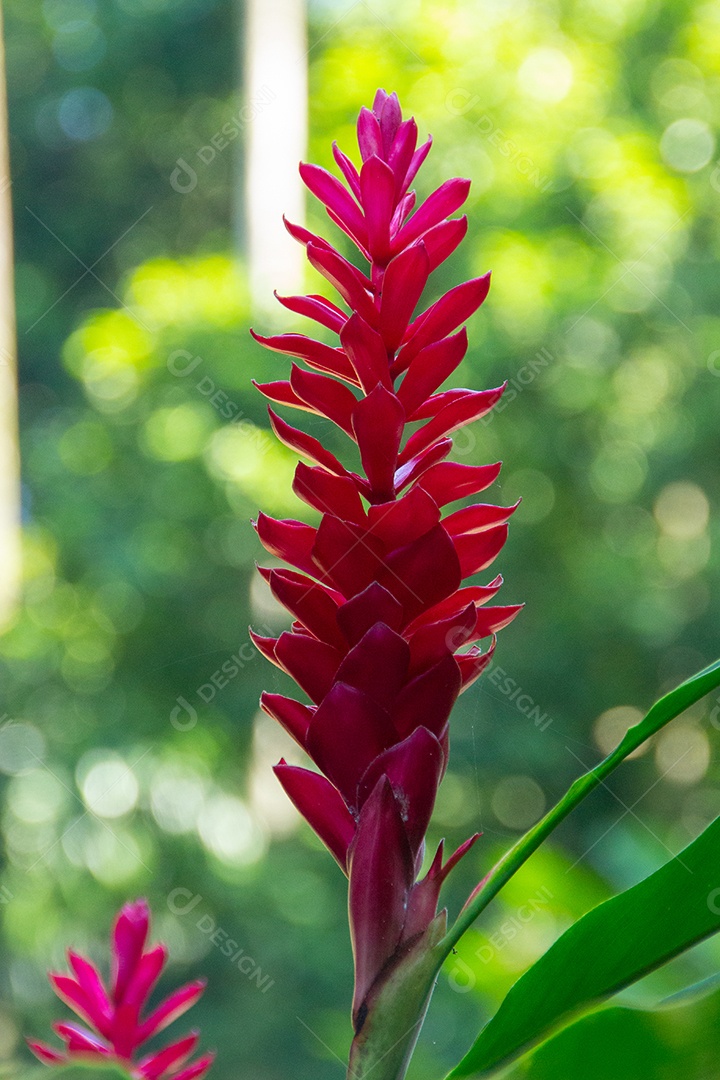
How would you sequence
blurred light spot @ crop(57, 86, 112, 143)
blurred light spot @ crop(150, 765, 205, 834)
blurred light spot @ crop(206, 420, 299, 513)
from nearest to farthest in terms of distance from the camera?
blurred light spot @ crop(206, 420, 299, 513)
blurred light spot @ crop(150, 765, 205, 834)
blurred light spot @ crop(57, 86, 112, 143)

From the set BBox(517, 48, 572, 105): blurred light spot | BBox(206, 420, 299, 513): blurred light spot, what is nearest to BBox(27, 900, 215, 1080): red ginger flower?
BBox(206, 420, 299, 513): blurred light spot

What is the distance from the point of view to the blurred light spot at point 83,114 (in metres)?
3.80

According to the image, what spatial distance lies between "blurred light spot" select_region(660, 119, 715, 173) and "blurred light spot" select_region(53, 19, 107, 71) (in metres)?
2.01

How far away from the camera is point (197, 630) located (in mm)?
2900

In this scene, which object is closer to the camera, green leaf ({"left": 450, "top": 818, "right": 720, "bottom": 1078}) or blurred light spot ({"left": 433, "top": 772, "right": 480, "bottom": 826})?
green leaf ({"left": 450, "top": 818, "right": 720, "bottom": 1078})

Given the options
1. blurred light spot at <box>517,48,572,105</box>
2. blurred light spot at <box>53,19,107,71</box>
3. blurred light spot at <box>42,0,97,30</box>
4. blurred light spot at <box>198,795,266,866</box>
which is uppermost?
blurred light spot at <box>42,0,97,30</box>

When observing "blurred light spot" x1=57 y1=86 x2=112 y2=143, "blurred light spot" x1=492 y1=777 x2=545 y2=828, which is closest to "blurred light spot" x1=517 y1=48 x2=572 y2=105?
"blurred light spot" x1=57 y1=86 x2=112 y2=143

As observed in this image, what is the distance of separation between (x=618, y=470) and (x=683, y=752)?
2.63 ft

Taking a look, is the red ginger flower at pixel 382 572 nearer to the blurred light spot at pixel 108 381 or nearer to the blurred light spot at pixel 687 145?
the blurred light spot at pixel 108 381

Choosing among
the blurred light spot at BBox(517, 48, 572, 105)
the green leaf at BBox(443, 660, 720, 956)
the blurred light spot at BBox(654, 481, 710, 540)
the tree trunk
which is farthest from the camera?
the blurred light spot at BBox(654, 481, 710, 540)

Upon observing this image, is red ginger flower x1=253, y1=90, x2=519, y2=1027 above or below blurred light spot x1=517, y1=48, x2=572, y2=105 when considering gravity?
below

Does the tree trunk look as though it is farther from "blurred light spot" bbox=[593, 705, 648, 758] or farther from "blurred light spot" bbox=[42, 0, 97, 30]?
"blurred light spot" bbox=[593, 705, 648, 758]

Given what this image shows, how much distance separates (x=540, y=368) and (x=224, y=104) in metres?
1.65

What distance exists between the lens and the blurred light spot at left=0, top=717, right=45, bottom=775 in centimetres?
294
